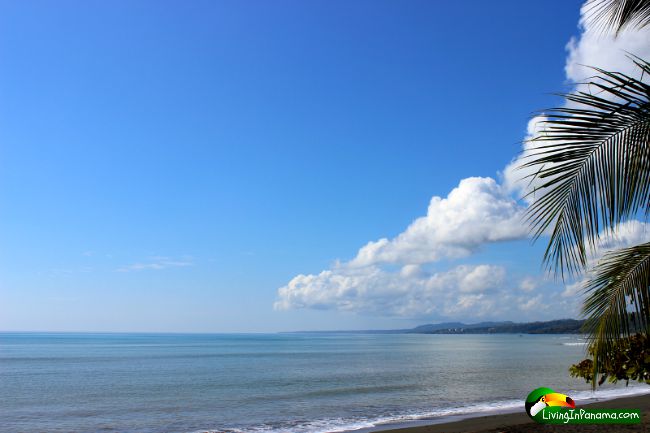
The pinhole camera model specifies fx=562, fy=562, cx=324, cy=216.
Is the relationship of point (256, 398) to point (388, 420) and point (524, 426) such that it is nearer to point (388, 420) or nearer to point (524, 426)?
point (388, 420)

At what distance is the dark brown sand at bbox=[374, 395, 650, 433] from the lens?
14930 millimetres

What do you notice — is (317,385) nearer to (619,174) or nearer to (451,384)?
(451,384)

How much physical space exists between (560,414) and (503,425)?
1825 millimetres

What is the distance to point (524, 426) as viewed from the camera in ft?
53.1

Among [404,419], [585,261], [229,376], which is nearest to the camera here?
[585,261]

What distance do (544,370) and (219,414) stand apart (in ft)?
106

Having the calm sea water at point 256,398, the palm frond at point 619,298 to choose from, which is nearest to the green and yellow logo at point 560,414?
the calm sea water at point 256,398

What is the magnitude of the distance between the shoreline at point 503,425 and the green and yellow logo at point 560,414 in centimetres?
32

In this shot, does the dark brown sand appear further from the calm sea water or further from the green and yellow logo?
the calm sea water

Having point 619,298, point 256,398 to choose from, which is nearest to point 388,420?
point 256,398

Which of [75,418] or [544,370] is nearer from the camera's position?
[75,418]

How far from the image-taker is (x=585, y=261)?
176 inches

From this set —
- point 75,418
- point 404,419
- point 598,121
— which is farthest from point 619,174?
point 75,418

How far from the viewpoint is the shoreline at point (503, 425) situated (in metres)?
15.1
